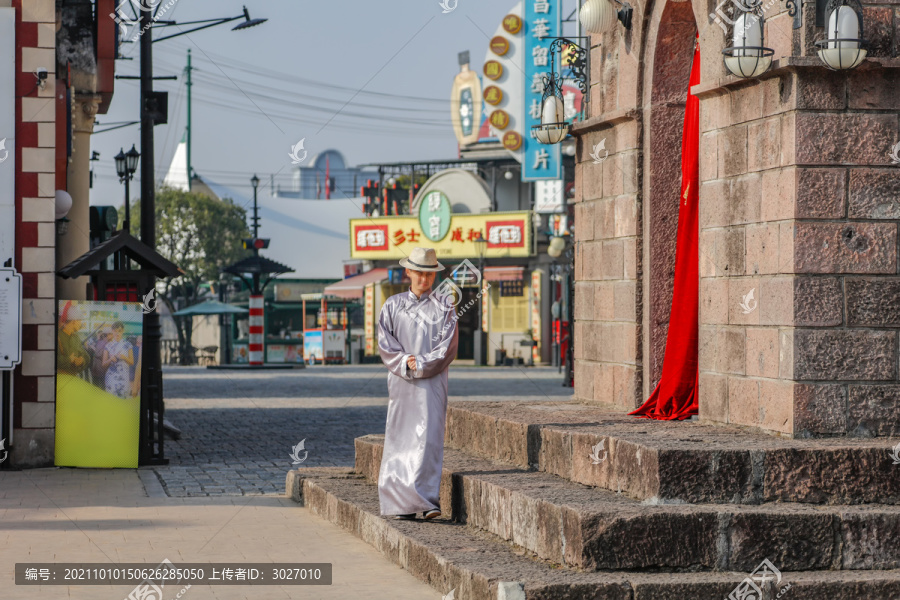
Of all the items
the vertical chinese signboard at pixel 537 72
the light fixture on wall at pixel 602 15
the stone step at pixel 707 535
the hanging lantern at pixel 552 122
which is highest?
the vertical chinese signboard at pixel 537 72

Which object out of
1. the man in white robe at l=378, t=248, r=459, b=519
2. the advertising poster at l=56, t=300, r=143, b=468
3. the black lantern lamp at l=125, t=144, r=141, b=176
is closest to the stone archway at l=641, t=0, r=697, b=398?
the man in white robe at l=378, t=248, r=459, b=519

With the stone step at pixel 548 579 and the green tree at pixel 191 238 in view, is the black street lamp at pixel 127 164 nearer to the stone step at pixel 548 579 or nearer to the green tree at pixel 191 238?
the stone step at pixel 548 579

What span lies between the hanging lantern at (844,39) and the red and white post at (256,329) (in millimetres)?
29604

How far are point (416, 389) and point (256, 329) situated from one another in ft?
95.9

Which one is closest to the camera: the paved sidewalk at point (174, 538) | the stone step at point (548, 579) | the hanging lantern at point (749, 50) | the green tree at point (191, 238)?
the stone step at point (548, 579)

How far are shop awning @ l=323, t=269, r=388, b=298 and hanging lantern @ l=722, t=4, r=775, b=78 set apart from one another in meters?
40.1

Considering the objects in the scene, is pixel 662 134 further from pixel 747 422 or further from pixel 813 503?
pixel 813 503

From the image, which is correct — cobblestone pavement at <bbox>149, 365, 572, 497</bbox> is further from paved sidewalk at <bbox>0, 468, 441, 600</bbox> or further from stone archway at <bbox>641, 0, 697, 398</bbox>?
stone archway at <bbox>641, 0, 697, 398</bbox>

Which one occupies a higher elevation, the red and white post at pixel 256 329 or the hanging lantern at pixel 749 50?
the hanging lantern at pixel 749 50

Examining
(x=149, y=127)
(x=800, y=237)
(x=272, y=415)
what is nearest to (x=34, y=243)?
(x=149, y=127)

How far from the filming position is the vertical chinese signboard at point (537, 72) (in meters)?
34.6

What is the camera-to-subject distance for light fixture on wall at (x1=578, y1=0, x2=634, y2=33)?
32.7ft

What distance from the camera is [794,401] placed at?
723 cm

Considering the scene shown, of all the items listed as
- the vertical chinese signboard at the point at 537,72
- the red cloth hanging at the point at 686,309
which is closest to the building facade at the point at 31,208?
the red cloth hanging at the point at 686,309
